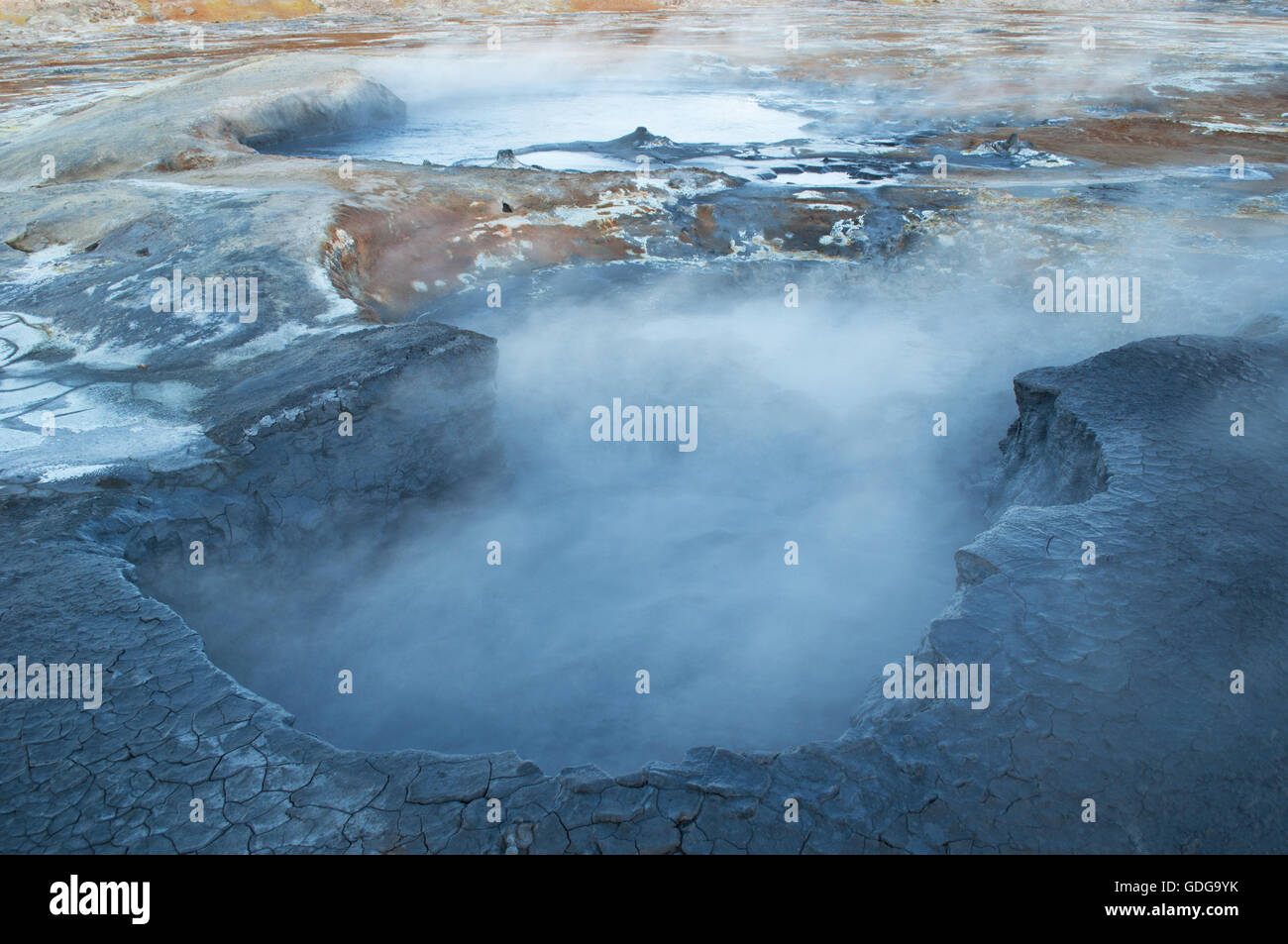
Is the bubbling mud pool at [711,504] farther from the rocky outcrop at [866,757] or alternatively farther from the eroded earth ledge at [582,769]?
the rocky outcrop at [866,757]

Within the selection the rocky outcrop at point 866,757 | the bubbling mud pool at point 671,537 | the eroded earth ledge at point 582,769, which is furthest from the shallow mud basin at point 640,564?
the rocky outcrop at point 866,757

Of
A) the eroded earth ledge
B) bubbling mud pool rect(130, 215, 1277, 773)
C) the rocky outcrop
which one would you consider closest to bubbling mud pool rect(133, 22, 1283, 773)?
bubbling mud pool rect(130, 215, 1277, 773)

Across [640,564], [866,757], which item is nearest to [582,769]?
[866,757]

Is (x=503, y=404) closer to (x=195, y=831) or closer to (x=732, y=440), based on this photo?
(x=732, y=440)

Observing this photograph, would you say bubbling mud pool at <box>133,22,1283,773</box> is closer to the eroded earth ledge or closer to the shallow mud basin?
the shallow mud basin

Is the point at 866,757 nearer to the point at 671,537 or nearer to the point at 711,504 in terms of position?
the point at 671,537

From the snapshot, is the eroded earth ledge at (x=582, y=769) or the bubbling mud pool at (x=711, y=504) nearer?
the eroded earth ledge at (x=582, y=769)
